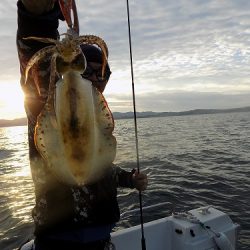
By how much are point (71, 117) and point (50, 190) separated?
158 centimetres

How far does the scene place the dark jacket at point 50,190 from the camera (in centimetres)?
293

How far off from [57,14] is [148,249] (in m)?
5.05

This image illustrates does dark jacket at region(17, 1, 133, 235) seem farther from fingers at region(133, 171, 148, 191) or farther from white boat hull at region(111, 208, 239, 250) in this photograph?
white boat hull at region(111, 208, 239, 250)

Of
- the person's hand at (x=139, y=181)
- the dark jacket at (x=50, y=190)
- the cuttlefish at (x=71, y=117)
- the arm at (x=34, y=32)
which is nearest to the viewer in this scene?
the cuttlefish at (x=71, y=117)

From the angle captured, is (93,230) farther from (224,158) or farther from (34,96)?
(224,158)

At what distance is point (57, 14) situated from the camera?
9.23 ft

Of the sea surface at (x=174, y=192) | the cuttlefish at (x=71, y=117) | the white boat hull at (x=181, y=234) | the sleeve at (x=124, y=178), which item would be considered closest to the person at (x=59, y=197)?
the sleeve at (x=124, y=178)

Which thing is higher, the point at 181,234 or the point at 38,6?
the point at 38,6

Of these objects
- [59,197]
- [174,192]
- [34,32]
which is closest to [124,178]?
[59,197]

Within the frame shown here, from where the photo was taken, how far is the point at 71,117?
203cm

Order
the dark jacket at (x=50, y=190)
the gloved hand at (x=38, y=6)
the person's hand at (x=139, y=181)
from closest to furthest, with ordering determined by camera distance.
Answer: the gloved hand at (x=38, y=6), the dark jacket at (x=50, y=190), the person's hand at (x=139, y=181)

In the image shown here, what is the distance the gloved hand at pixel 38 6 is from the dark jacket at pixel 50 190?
0.30 feet

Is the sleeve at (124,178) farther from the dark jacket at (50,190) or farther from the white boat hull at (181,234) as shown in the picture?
the white boat hull at (181,234)

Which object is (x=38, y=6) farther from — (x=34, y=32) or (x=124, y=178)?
(x=124, y=178)
